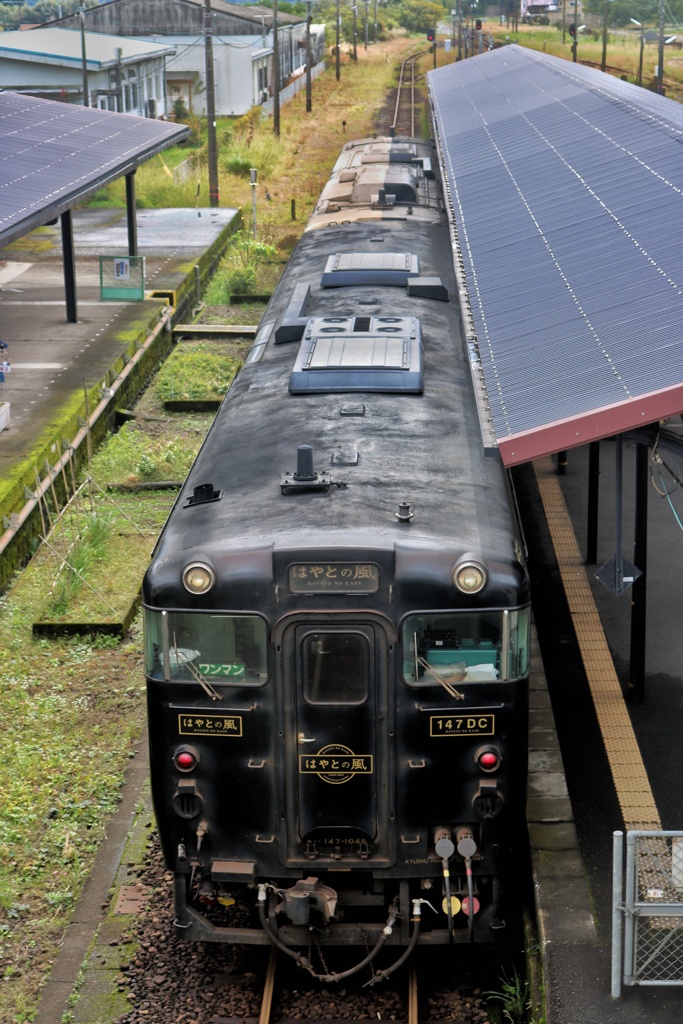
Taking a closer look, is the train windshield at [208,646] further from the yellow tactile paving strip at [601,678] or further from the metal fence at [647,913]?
the yellow tactile paving strip at [601,678]

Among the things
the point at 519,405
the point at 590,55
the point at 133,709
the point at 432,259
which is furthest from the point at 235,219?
the point at 590,55

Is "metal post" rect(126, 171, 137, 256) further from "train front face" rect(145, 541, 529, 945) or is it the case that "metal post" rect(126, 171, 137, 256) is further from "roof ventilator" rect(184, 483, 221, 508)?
"train front face" rect(145, 541, 529, 945)

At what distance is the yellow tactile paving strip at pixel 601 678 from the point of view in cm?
915

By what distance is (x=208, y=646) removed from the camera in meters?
7.31

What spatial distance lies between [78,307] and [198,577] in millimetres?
17607

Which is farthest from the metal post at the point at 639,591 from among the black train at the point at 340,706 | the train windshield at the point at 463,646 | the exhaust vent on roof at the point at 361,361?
the train windshield at the point at 463,646

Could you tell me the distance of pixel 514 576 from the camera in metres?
7.21

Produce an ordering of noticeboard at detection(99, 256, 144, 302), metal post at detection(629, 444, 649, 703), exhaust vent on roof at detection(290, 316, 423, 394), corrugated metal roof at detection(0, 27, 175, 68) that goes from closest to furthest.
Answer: exhaust vent on roof at detection(290, 316, 423, 394), metal post at detection(629, 444, 649, 703), noticeboard at detection(99, 256, 144, 302), corrugated metal roof at detection(0, 27, 175, 68)

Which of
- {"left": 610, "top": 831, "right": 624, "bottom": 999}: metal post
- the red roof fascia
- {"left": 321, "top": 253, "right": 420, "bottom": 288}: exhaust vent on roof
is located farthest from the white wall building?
{"left": 610, "top": 831, "right": 624, "bottom": 999}: metal post

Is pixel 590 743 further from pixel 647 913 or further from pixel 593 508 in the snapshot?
pixel 593 508

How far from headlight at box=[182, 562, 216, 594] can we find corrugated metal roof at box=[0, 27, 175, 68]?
119ft

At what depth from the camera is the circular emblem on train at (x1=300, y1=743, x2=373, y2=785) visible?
23.8ft

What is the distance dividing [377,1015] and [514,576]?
2608mm

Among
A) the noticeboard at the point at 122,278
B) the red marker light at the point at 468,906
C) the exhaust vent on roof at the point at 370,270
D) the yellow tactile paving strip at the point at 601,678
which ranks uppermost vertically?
the exhaust vent on roof at the point at 370,270
